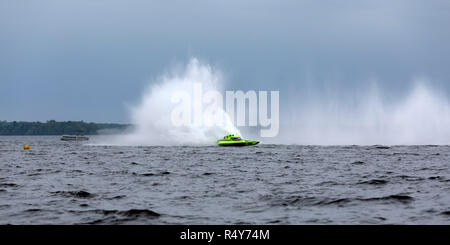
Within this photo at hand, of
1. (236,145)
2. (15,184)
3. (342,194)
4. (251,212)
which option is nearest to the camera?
(251,212)

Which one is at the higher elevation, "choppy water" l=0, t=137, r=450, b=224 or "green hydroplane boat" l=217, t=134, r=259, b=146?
"green hydroplane boat" l=217, t=134, r=259, b=146

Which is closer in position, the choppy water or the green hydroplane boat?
the choppy water

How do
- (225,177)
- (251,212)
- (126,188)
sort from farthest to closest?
(225,177)
(126,188)
(251,212)

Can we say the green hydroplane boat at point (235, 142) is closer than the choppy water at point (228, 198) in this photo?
No

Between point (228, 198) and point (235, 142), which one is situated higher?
point (235, 142)

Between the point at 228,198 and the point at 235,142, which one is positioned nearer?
the point at 228,198

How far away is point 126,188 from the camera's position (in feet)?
69.5

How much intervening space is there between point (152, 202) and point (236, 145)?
49985 millimetres

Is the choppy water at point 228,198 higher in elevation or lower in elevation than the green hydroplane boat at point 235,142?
lower
